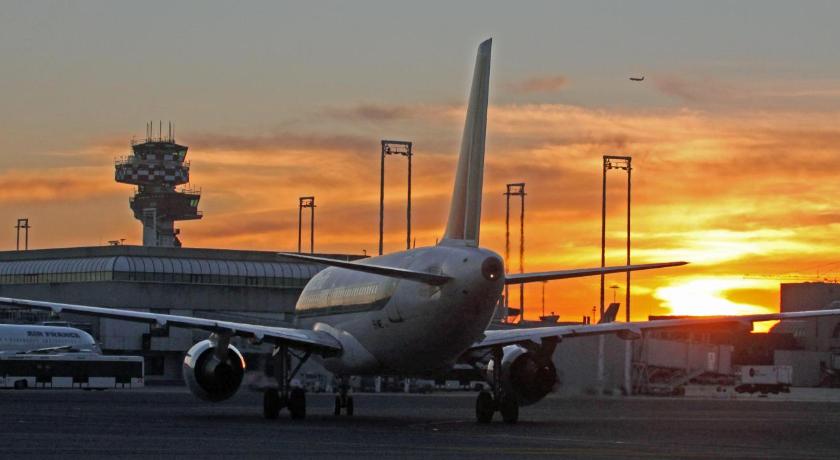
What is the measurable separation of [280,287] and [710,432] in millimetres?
110005

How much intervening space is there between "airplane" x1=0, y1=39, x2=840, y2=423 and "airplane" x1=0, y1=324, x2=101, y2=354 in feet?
215

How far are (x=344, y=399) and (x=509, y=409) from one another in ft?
27.0

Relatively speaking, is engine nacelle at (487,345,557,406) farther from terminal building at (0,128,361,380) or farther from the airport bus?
terminal building at (0,128,361,380)

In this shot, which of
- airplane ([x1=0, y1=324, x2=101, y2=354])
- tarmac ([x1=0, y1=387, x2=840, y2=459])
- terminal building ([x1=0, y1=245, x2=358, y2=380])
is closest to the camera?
tarmac ([x1=0, y1=387, x2=840, y2=459])

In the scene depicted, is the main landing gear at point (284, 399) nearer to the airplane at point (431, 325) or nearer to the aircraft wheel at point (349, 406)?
the airplane at point (431, 325)

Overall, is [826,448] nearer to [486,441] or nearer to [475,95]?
[486,441]

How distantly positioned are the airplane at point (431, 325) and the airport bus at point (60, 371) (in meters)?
48.9

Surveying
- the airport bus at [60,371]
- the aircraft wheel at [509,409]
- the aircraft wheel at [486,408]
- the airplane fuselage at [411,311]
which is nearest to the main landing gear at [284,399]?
the airplane fuselage at [411,311]

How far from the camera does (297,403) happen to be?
45.8 metres

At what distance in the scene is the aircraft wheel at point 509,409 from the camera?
144ft

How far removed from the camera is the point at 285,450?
29406 millimetres

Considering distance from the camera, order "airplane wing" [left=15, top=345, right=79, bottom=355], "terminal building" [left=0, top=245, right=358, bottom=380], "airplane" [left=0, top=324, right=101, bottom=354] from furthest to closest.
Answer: "terminal building" [left=0, top=245, right=358, bottom=380], "airplane" [left=0, top=324, right=101, bottom=354], "airplane wing" [left=15, top=345, right=79, bottom=355]

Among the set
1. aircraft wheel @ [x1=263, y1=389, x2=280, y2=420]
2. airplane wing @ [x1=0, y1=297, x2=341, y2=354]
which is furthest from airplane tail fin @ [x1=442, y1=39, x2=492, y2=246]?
aircraft wheel @ [x1=263, y1=389, x2=280, y2=420]

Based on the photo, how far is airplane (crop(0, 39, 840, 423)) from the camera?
40031 mm
